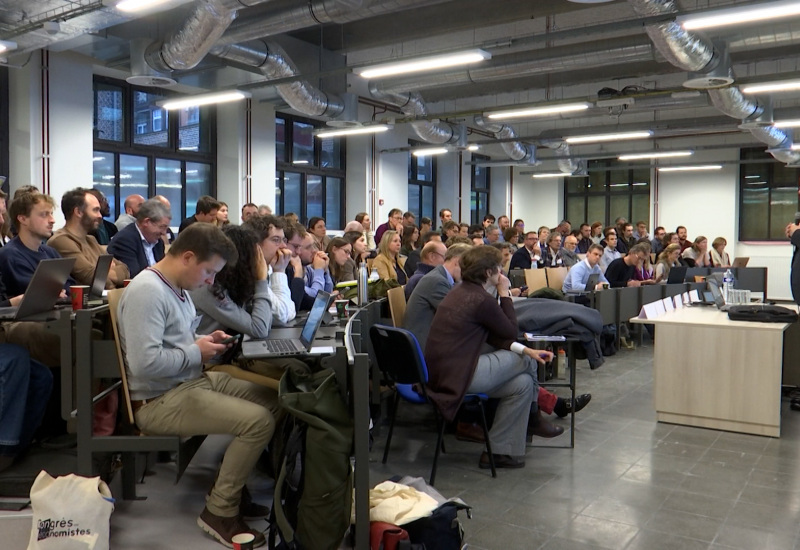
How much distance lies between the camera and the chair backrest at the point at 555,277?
7.69 m

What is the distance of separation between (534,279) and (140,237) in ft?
14.8

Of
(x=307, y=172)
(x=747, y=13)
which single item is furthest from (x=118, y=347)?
(x=307, y=172)

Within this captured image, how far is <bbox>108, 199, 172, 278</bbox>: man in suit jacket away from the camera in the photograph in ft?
13.5

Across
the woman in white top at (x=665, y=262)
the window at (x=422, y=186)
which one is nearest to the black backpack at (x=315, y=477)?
the woman in white top at (x=665, y=262)

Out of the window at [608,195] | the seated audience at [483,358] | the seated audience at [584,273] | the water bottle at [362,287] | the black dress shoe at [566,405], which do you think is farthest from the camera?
the window at [608,195]

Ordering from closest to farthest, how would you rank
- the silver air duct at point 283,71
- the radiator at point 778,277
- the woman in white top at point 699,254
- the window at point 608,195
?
the silver air duct at point 283,71
the woman in white top at point 699,254
the radiator at point 778,277
the window at point 608,195

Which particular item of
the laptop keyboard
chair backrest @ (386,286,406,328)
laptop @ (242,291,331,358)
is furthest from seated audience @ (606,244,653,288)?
the laptop keyboard

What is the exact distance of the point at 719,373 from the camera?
433 cm

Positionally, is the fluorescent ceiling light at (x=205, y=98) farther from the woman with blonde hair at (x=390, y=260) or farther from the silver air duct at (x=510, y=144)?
the silver air duct at (x=510, y=144)

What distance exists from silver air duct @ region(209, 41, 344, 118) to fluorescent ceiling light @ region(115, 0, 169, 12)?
1704 millimetres

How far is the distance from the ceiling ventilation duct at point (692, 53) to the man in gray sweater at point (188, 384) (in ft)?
14.0

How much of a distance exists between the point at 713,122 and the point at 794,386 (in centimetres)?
720

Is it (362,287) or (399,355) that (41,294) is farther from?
(362,287)

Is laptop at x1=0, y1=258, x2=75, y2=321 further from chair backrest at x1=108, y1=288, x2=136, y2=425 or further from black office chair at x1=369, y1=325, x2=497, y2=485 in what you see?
black office chair at x1=369, y1=325, x2=497, y2=485
